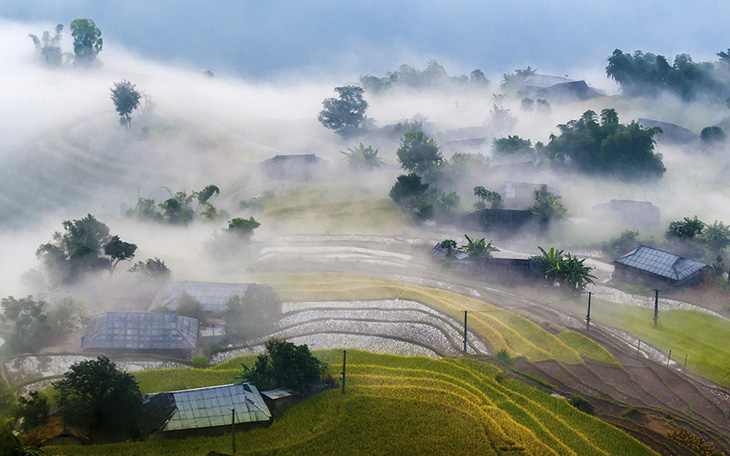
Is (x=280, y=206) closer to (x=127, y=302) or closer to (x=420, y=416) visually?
(x=127, y=302)

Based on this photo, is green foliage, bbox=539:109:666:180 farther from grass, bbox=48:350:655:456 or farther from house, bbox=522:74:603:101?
grass, bbox=48:350:655:456

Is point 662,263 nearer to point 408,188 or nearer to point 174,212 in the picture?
point 408,188

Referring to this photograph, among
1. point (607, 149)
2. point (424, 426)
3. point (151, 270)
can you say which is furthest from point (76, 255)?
point (607, 149)

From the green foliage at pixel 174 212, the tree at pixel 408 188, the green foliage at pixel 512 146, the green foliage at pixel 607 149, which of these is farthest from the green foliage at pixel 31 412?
the green foliage at pixel 607 149

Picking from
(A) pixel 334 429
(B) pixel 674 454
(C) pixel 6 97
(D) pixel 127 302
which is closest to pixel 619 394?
(B) pixel 674 454

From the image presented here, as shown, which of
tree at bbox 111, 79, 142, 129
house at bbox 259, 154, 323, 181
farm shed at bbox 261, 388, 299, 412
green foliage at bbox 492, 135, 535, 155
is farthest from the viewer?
tree at bbox 111, 79, 142, 129

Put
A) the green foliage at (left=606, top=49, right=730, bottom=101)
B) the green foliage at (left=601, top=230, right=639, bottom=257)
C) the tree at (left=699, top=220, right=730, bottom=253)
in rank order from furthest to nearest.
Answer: the green foliage at (left=606, top=49, right=730, bottom=101) < the green foliage at (left=601, top=230, right=639, bottom=257) < the tree at (left=699, top=220, right=730, bottom=253)

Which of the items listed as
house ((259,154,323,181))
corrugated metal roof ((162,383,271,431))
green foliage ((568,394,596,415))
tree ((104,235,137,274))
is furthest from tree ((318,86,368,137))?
green foliage ((568,394,596,415))
